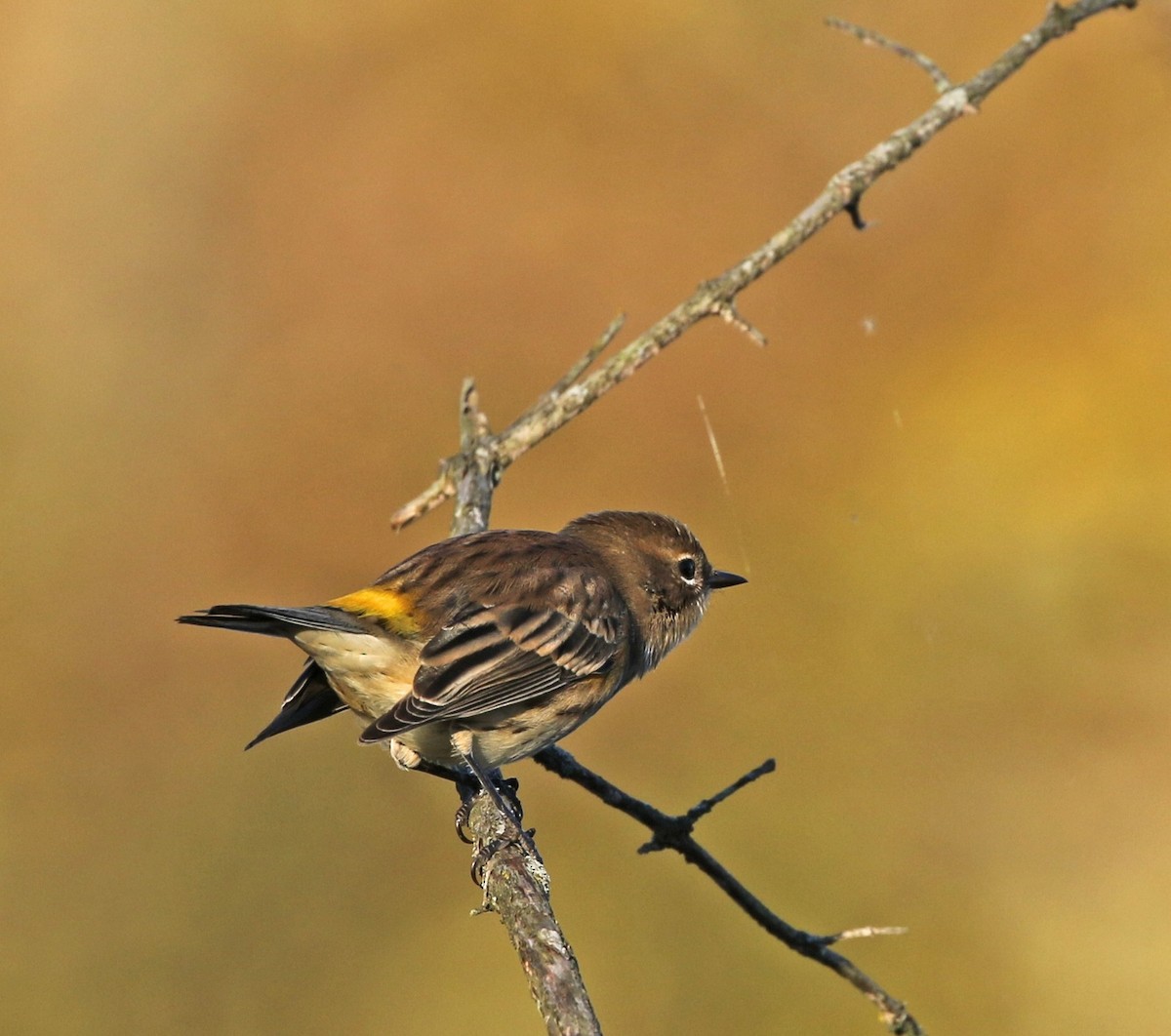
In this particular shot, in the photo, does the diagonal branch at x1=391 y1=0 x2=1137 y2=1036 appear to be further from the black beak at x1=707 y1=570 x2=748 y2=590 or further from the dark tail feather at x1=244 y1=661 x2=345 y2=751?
the black beak at x1=707 y1=570 x2=748 y2=590

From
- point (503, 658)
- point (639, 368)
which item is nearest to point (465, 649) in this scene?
point (503, 658)

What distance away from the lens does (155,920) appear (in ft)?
29.1

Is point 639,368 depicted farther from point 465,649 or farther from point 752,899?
point 752,899

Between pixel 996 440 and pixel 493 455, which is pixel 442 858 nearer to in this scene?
pixel 493 455

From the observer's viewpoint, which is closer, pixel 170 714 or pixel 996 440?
pixel 170 714

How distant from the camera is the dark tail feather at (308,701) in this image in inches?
210

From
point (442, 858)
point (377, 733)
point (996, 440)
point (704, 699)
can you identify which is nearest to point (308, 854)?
point (442, 858)


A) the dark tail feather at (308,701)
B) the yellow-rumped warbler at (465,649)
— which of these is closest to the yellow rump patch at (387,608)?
the yellow-rumped warbler at (465,649)

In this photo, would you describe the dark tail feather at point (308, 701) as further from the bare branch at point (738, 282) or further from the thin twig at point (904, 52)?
the thin twig at point (904, 52)

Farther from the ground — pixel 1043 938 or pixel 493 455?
pixel 493 455

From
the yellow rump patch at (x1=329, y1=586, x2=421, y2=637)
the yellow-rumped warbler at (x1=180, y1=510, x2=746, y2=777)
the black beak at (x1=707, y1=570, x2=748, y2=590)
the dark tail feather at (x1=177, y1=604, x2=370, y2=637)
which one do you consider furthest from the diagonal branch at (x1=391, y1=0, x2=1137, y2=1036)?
the black beak at (x1=707, y1=570, x2=748, y2=590)

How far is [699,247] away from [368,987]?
7711 mm

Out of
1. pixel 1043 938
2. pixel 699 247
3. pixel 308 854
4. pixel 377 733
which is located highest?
pixel 699 247

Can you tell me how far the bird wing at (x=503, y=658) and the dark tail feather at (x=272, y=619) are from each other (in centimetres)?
35
